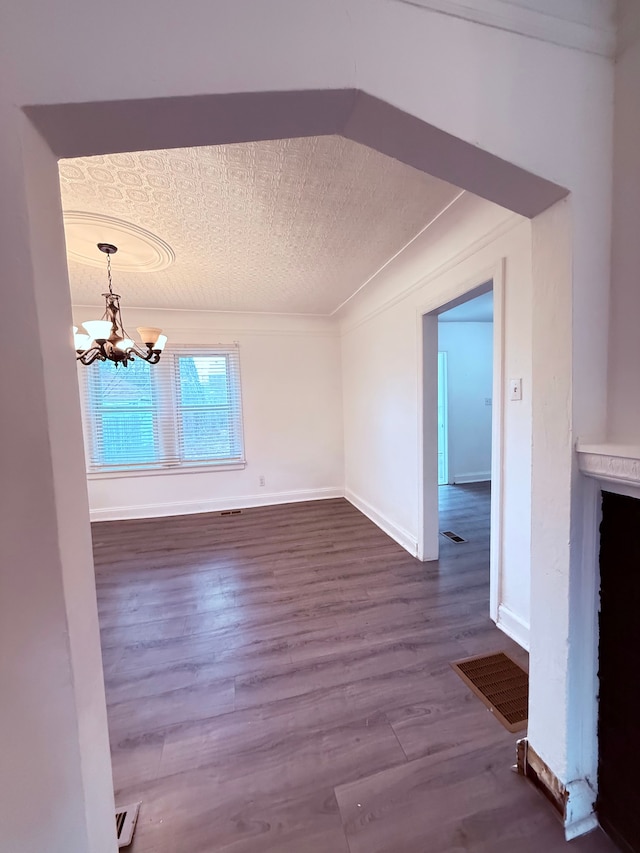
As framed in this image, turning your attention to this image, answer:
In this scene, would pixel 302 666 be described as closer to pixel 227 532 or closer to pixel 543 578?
pixel 543 578

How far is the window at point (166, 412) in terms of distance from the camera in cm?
408

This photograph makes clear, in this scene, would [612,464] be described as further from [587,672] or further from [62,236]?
[62,236]

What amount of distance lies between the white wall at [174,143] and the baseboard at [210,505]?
3.67m

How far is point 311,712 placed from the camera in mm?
1510

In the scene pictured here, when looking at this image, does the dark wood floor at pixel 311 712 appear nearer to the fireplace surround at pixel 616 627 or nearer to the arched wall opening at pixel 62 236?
the fireplace surround at pixel 616 627

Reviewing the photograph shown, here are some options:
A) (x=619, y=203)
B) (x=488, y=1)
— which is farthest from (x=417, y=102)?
(x=619, y=203)

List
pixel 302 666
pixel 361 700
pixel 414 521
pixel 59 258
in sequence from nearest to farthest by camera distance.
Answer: pixel 59 258 < pixel 361 700 < pixel 302 666 < pixel 414 521

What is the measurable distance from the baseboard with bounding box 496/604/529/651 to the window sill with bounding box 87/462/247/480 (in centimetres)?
330

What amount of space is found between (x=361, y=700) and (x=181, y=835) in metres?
0.79

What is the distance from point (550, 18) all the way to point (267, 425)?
405cm

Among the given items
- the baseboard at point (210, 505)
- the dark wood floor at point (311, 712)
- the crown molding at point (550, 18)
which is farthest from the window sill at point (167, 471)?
the crown molding at point (550, 18)

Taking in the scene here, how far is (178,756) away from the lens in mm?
1343

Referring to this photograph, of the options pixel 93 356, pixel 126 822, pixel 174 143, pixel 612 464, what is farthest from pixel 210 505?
pixel 612 464

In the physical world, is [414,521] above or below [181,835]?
above
